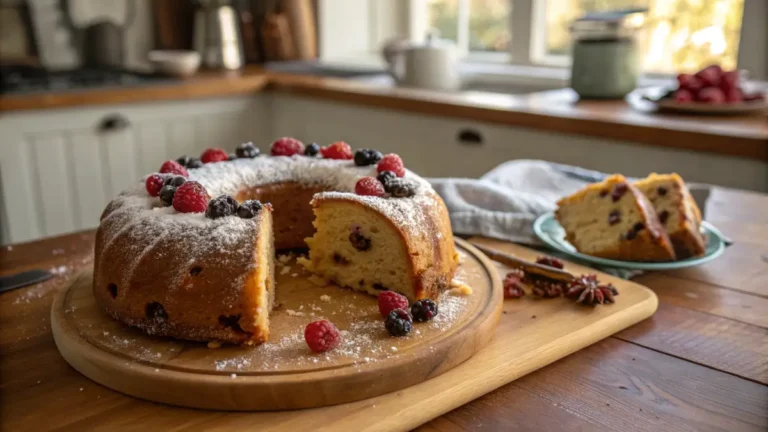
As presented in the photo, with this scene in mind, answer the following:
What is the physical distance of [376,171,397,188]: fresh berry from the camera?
4.28 ft

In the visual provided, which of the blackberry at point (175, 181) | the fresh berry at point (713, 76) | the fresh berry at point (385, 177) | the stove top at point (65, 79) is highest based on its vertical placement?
the fresh berry at point (713, 76)

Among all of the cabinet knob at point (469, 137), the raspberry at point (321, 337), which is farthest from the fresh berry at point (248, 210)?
the cabinet knob at point (469, 137)

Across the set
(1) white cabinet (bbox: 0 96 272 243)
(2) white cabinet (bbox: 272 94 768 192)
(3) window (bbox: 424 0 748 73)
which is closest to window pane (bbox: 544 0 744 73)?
(3) window (bbox: 424 0 748 73)

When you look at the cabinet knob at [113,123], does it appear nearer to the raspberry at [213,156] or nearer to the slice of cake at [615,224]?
the raspberry at [213,156]

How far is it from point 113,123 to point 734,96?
2.42 metres

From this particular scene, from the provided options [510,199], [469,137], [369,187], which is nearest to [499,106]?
[469,137]

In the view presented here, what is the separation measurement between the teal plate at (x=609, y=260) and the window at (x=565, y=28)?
1.40 metres

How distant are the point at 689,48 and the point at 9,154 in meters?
2.83

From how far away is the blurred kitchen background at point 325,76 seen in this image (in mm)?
2604

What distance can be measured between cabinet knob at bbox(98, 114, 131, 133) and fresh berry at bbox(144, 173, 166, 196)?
6.19 feet

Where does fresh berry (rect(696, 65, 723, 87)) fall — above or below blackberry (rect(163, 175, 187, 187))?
above

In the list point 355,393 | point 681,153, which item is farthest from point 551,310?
point 681,153

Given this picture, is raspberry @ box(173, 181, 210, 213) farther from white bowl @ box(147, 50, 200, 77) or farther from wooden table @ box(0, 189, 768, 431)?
white bowl @ box(147, 50, 200, 77)

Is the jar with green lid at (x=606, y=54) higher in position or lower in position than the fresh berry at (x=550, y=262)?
higher
